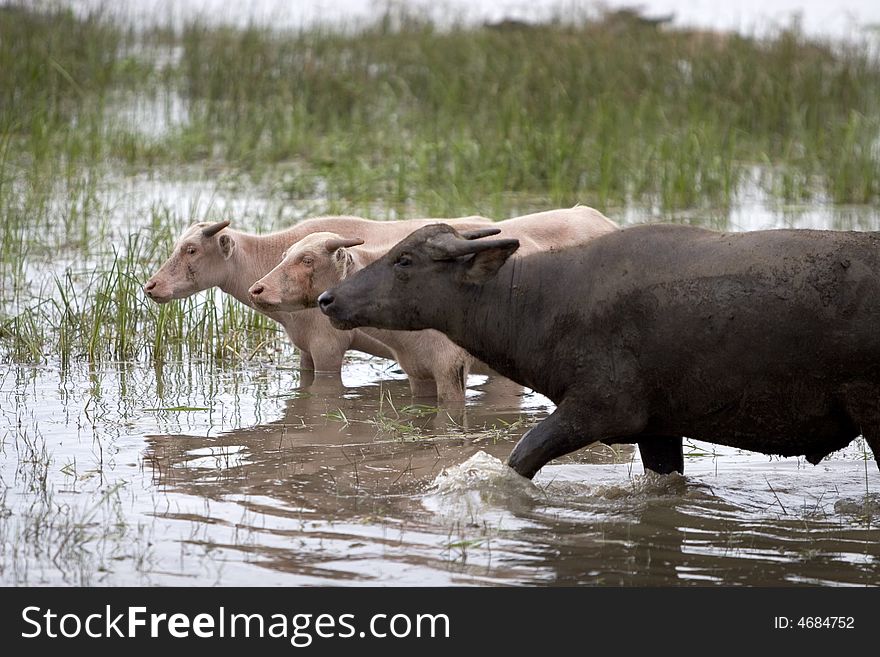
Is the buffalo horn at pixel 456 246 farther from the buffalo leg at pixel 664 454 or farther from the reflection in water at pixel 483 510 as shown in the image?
the buffalo leg at pixel 664 454

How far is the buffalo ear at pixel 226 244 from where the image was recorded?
10141mm

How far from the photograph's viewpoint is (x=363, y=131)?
1809 cm

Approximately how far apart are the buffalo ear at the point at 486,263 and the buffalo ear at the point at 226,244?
3439mm

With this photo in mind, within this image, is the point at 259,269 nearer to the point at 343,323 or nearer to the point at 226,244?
the point at 226,244

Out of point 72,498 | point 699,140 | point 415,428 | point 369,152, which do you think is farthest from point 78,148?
point 72,498

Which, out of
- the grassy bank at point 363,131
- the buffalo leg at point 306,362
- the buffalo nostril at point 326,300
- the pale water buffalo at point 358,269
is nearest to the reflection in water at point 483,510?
the pale water buffalo at point 358,269

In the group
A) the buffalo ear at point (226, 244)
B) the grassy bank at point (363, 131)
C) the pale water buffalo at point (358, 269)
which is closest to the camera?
the pale water buffalo at point (358, 269)

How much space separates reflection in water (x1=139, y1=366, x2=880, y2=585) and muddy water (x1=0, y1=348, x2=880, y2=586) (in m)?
0.01

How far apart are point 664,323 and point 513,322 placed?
0.79 metres

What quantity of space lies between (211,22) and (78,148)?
9846mm

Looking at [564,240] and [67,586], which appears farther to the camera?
[564,240]

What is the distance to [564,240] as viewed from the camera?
9711 millimetres

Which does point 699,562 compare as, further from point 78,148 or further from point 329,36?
point 329,36
